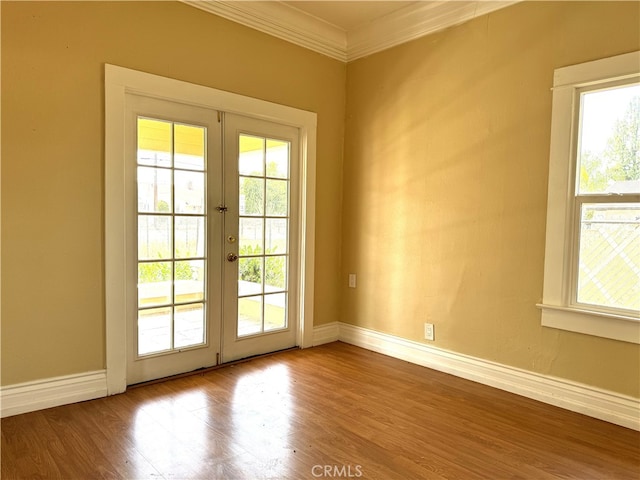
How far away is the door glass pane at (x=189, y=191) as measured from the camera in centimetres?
305

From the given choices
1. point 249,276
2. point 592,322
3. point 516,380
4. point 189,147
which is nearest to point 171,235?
point 189,147

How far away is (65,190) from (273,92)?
5.82ft

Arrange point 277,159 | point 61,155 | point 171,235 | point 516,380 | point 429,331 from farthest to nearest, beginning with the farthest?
point 277,159 → point 429,331 → point 171,235 → point 516,380 → point 61,155

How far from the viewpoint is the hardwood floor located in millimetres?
1986

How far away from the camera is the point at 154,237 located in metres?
2.96

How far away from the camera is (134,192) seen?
112 inches

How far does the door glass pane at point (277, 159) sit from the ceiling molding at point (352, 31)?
882 mm

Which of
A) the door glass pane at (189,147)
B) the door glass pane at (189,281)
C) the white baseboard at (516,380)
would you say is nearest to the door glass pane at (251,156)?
the door glass pane at (189,147)

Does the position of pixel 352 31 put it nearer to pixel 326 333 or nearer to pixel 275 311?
pixel 275 311

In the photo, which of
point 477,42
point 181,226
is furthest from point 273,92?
point 477,42

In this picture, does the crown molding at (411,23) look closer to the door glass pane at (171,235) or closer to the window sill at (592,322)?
the door glass pane at (171,235)

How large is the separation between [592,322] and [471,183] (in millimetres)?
1208

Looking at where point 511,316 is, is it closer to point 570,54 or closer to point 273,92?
point 570,54

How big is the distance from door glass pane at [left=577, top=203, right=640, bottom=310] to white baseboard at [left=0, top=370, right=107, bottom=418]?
3.12 metres
